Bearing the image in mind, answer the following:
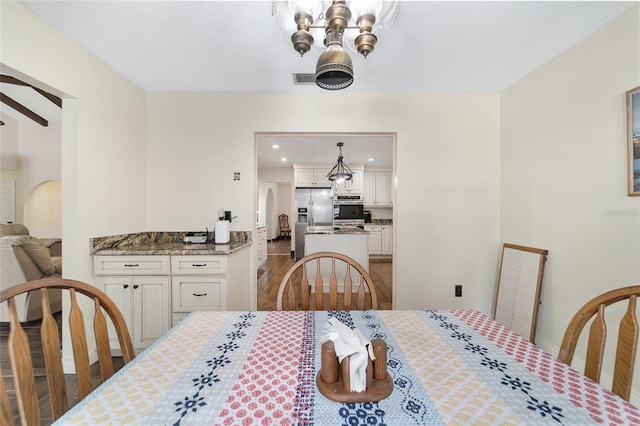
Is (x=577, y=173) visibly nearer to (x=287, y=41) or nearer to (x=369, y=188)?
(x=287, y=41)

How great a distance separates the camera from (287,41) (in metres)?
1.80

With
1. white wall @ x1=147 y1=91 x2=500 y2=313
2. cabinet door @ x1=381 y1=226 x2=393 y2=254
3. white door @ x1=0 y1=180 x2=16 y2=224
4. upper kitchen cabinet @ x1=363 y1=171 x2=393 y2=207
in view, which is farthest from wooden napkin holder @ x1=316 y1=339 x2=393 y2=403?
white door @ x1=0 y1=180 x2=16 y2=224

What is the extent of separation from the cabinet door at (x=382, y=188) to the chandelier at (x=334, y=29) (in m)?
5.67

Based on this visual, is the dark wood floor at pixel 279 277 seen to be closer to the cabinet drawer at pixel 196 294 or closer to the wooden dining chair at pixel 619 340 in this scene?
the cabinet drawer at pixel 196 294

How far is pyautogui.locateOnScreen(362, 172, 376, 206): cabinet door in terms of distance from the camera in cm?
665

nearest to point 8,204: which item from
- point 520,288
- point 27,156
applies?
point 27,156

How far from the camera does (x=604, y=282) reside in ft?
5.43

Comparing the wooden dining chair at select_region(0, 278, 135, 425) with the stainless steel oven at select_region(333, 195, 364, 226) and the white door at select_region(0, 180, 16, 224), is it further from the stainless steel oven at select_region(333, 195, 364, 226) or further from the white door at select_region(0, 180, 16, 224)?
the white door at select_region(0, 180, 16, 224)

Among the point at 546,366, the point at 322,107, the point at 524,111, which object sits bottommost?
the point at 546,366

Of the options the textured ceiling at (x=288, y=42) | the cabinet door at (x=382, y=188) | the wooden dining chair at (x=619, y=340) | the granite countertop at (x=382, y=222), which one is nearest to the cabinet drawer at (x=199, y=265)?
the textured ceiling at (x=288, y=42)

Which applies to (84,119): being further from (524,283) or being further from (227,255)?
(524,283)

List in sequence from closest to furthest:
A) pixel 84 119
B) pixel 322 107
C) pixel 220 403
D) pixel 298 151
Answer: pixel 220 403, pixel 84 119, pixel 322 107, pixel 298 151

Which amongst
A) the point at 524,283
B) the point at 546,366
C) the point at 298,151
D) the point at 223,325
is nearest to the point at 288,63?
the point at 223,325

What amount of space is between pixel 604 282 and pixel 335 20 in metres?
2.25
